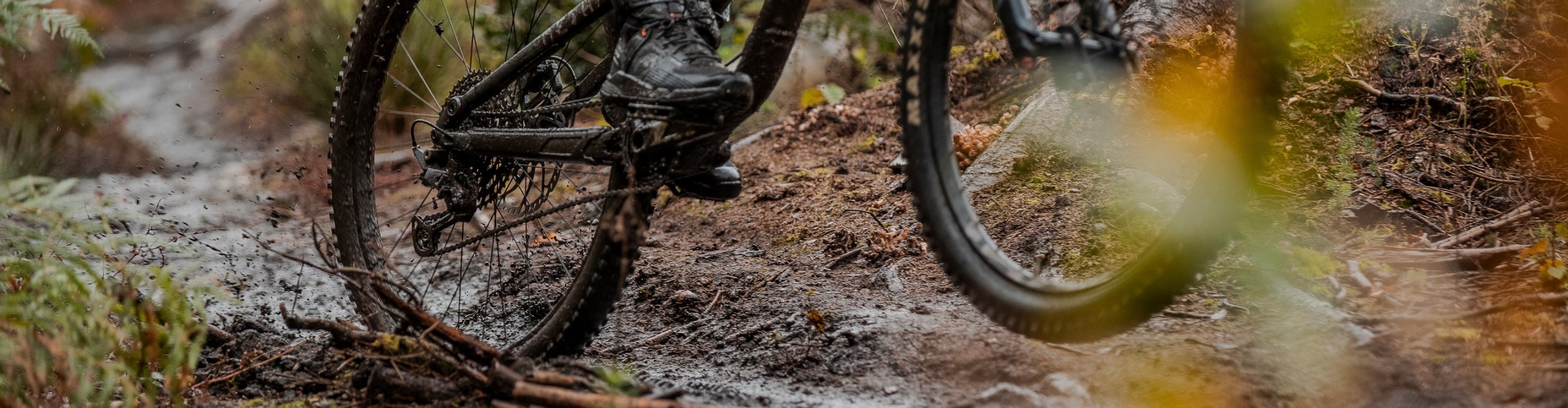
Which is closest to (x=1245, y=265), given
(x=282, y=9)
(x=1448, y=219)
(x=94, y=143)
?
(x=1448, y=219)

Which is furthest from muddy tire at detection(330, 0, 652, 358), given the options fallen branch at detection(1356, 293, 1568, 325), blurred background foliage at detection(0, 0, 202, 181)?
blurred background foliage at detection(0, 0, 202, 181)

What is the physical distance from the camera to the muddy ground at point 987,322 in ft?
5.42

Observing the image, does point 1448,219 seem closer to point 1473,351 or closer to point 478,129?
point 1473,351

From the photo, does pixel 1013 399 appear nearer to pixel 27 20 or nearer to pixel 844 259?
pixel 844 259

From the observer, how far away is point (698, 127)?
1860 millimetres

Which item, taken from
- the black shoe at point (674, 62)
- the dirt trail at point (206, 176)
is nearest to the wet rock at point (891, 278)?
the black shoe at point (674, 62)

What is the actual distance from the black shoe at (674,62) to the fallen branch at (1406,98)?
196 cm

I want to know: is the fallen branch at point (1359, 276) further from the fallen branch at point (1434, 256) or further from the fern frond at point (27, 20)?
the fern frond at point (27, 20)

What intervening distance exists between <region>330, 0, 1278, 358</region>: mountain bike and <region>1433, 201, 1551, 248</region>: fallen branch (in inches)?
43.1

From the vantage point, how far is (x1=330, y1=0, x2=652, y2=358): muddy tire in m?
2.00

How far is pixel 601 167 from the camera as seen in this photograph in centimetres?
236

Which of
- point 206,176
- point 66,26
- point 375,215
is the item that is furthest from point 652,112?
point 206,176

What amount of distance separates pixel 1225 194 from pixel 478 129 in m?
1.78

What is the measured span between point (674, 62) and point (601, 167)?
56cm
